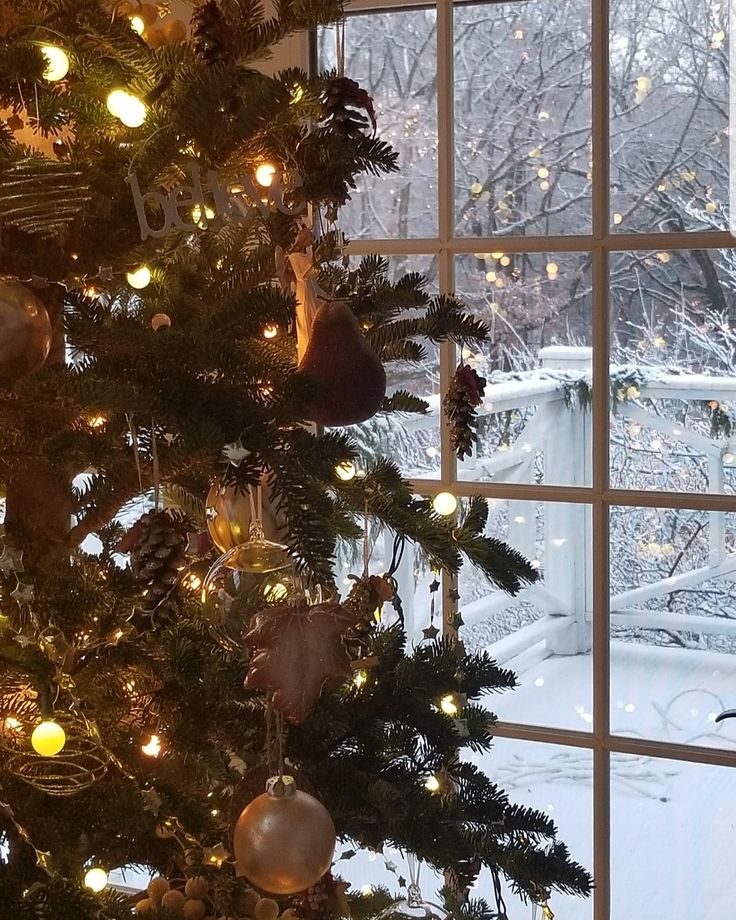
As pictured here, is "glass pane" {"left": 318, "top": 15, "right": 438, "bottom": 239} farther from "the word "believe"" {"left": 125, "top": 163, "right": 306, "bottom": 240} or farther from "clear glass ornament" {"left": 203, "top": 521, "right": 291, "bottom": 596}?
"clear glass ornament" {"left": 203, "top": 521, "right": 291, "bottom": 596}

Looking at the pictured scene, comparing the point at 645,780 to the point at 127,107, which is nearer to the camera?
the point at 127,107

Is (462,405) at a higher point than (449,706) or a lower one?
higher

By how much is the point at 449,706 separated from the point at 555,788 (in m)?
0.70

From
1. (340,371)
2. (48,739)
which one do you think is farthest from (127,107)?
(48,739)

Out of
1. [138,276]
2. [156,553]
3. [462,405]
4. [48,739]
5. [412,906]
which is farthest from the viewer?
[412,906]

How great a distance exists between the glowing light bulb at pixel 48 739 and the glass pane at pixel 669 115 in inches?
45.3

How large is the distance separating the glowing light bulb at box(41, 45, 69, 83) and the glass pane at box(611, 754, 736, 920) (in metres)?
1.33

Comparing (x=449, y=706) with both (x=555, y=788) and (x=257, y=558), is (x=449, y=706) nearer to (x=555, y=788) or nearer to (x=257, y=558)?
(x=257, y=558)

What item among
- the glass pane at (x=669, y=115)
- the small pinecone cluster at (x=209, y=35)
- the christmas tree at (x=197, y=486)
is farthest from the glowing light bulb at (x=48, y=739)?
the glass pane at (x=669, y=115)

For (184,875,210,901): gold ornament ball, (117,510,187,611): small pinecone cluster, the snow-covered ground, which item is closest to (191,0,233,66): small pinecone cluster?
(117,510,187,611): small pinecone cluster

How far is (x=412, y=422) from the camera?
181 centimetres

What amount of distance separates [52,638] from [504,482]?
1.00 meters

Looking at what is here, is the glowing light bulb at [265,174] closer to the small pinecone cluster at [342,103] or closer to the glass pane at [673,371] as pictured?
the small pinecone cluster at [342,103]

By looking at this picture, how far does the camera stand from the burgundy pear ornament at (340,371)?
83 centimetres
